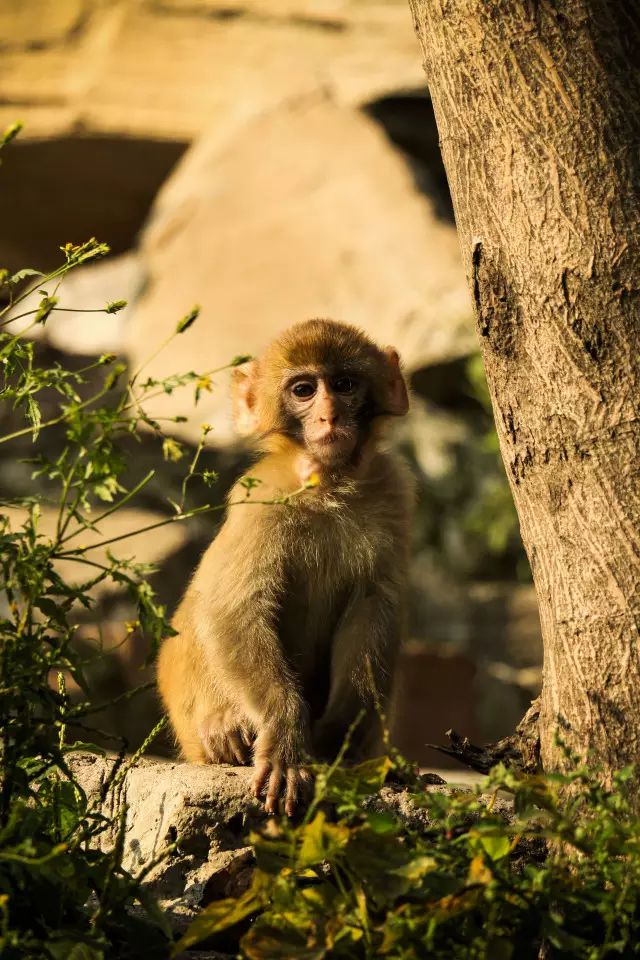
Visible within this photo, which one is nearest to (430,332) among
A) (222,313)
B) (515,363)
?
(222,313)

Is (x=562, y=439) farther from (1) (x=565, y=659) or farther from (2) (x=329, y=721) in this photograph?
(2) (x=329, y=721)

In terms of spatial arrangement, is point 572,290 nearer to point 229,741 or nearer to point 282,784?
point 282,784

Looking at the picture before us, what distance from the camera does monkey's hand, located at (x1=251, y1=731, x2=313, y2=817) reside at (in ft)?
11.5

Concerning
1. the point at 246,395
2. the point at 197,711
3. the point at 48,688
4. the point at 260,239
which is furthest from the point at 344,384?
the point at 260,239

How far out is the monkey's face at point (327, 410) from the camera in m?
4.21

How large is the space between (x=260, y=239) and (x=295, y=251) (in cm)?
51

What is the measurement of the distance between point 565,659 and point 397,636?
109 cm

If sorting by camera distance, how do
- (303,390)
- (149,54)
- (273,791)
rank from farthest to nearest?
1. (149,54)
2. (303,390)
3. (273,791)

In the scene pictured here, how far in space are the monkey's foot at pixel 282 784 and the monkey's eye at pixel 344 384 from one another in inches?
55.5

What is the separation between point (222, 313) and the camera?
11242mm

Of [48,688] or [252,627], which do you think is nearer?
[48,688]

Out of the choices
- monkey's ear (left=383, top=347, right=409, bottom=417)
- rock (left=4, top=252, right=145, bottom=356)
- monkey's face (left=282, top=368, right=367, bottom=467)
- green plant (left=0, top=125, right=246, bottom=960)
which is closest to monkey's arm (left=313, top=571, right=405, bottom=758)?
monkey's face (left=282, top=368, right=367, bottom=467)

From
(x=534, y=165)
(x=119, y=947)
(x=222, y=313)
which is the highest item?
(x=534, y=165)

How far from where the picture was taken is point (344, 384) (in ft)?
14.4
